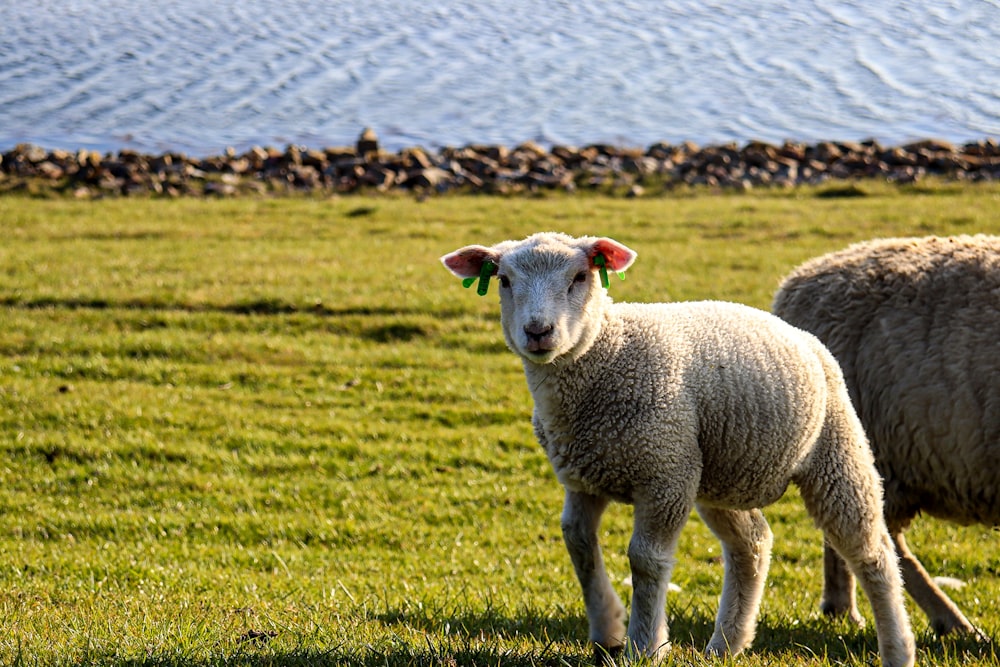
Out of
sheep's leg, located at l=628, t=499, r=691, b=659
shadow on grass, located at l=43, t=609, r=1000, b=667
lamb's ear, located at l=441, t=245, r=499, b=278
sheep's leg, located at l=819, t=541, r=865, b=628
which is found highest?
lamb's ear, located at l=441, t=245, r=499, b=278

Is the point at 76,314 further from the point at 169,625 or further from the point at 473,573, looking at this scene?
the point at 169,625

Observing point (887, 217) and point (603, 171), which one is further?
point (603, 171)

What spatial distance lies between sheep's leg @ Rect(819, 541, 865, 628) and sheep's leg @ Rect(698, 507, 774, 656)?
1.26 meters

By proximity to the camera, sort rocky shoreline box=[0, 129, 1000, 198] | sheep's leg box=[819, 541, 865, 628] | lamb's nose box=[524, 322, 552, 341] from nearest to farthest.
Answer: lamb's nose box=[524, 322, 552, 341], sheep's leg box=[819, 541, 865, 628], rocky shoreline box=[0, 129, 1000, 198]

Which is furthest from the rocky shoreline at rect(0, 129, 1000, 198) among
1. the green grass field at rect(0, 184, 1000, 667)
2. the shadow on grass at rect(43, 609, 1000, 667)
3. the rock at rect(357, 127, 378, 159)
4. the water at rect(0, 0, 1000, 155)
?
the shadow on grass at rect(43, 609, 1000, 667)

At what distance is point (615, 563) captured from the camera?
8320 mm

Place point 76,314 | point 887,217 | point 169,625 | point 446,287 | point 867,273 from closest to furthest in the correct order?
point 169,625 < point 867,273 < point 76,314 < point 446,287 < point 887,217

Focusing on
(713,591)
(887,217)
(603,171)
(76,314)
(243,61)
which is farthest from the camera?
(243,61)

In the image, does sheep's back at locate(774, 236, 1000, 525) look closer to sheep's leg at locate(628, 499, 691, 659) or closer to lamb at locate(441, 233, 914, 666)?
lamb at locate(441, 233, 914, 666)

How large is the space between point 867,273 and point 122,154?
74.9 feet

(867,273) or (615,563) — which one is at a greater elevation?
(867,273)

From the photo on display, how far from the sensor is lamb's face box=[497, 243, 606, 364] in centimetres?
470

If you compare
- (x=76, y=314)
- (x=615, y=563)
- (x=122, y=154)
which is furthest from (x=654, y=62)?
(x=615, y=563)

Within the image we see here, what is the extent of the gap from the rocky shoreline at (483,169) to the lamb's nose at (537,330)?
63.9 feet
